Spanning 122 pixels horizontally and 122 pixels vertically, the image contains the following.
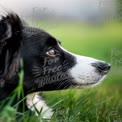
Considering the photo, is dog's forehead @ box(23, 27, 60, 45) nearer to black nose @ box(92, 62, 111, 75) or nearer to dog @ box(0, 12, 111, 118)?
dog @ box(0, 12, 111, 118)

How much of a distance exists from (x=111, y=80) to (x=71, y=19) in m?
0.92

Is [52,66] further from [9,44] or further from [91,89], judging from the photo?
[91,89]

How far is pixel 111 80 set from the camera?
283 inches

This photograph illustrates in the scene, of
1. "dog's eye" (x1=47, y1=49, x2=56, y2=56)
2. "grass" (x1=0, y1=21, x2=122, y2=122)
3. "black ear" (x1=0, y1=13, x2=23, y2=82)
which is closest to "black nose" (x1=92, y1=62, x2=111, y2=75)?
"grass" (x1=0, y1=21, x2=122, y2=122)

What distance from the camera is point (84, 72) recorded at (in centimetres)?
505

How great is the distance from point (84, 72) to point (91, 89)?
1332 mm

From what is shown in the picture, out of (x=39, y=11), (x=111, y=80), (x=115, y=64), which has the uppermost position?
(x=39, y=11)

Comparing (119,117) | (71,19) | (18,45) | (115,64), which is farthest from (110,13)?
(18,45)

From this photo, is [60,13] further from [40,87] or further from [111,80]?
[40,87]

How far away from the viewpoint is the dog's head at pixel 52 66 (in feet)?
16.3

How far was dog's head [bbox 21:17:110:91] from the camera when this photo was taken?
4.97 m

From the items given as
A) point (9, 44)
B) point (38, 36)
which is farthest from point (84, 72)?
point (9, 44)

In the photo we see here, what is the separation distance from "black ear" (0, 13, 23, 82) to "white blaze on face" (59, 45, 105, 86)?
0.53m

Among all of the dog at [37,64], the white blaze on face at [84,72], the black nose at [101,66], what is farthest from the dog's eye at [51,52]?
the black nose at [101,66]
